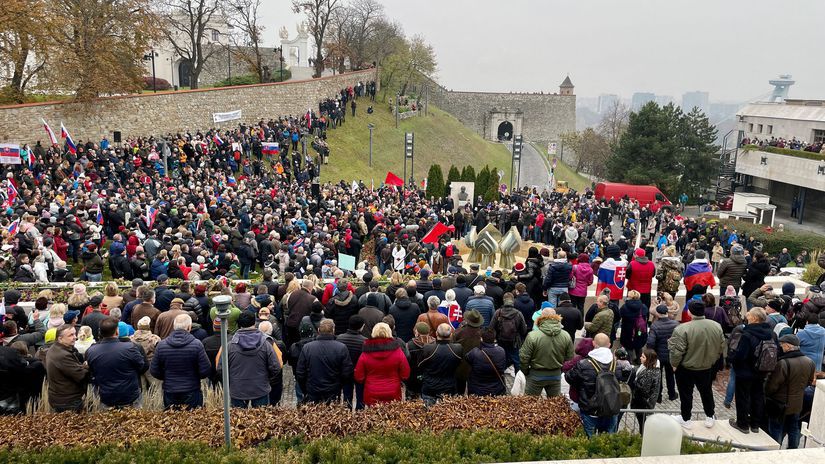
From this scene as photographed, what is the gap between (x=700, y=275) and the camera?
38.9ft

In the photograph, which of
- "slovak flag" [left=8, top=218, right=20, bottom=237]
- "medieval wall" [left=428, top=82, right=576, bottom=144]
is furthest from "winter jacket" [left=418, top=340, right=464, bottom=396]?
"medieval wall" [left=428, top=82, right=576, bottom=144]

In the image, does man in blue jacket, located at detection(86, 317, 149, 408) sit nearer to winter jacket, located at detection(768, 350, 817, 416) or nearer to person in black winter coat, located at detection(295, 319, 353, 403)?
person in black winter coat, located at detection(295, 319, 353, 403)

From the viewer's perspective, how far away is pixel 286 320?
968cm

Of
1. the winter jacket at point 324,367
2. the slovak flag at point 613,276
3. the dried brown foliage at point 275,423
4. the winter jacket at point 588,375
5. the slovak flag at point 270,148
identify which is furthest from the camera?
the slovak flag at point 270,148

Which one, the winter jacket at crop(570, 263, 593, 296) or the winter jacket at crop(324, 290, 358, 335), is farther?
the winter jacket at crop(570, 263, 593, 296)

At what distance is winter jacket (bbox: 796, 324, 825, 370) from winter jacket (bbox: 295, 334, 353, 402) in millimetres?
5803

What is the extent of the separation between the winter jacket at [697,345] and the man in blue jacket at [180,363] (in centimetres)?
543

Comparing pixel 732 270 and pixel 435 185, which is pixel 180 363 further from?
pixel 435 185

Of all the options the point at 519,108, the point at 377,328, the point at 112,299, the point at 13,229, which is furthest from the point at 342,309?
the point at 519,108

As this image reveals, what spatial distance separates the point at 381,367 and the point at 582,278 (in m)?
5.30

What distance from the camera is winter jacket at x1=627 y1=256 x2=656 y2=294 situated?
11.7 meters

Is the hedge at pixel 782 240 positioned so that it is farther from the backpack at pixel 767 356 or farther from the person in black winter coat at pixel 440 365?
the person in black winter coat at pixel 440 365

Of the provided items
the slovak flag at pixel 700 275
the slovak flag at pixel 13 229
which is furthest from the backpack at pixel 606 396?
the slovak flag at pixel 13 229

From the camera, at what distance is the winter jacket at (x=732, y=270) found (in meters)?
12.4
